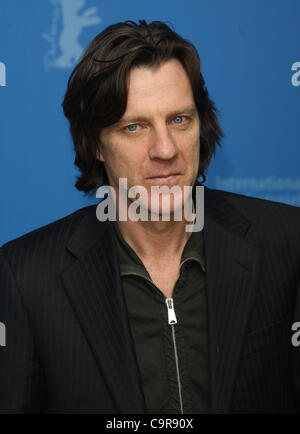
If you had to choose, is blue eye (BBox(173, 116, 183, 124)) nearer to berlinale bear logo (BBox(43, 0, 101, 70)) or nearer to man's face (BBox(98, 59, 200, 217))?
man's face (BBox(98, 59, 200, 217))

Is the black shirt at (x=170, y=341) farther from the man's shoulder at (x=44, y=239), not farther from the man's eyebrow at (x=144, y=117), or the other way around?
the man's eyebrow at (x=144, y=117)

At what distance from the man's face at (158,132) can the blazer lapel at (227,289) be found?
0.23 metres

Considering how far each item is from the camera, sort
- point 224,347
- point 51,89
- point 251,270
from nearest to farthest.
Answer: point 224,347
point 251,270
point 51,89

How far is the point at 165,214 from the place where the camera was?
175cm

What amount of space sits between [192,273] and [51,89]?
1018 mm

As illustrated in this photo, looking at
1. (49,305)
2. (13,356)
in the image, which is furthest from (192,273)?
(13,356)

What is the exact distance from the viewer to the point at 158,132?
65.4 inches

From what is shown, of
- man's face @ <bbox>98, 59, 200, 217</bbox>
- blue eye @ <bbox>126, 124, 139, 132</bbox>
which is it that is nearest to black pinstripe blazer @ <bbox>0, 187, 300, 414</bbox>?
man's face @ <bbox>98, 59, 200, 217</bbox>

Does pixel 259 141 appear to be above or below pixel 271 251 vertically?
above

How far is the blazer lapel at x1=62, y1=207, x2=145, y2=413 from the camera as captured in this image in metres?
1.60

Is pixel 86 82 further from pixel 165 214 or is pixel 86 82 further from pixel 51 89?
pixel 165 214

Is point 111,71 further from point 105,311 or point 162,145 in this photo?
point 105,311

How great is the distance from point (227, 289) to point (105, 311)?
0.43 metres
